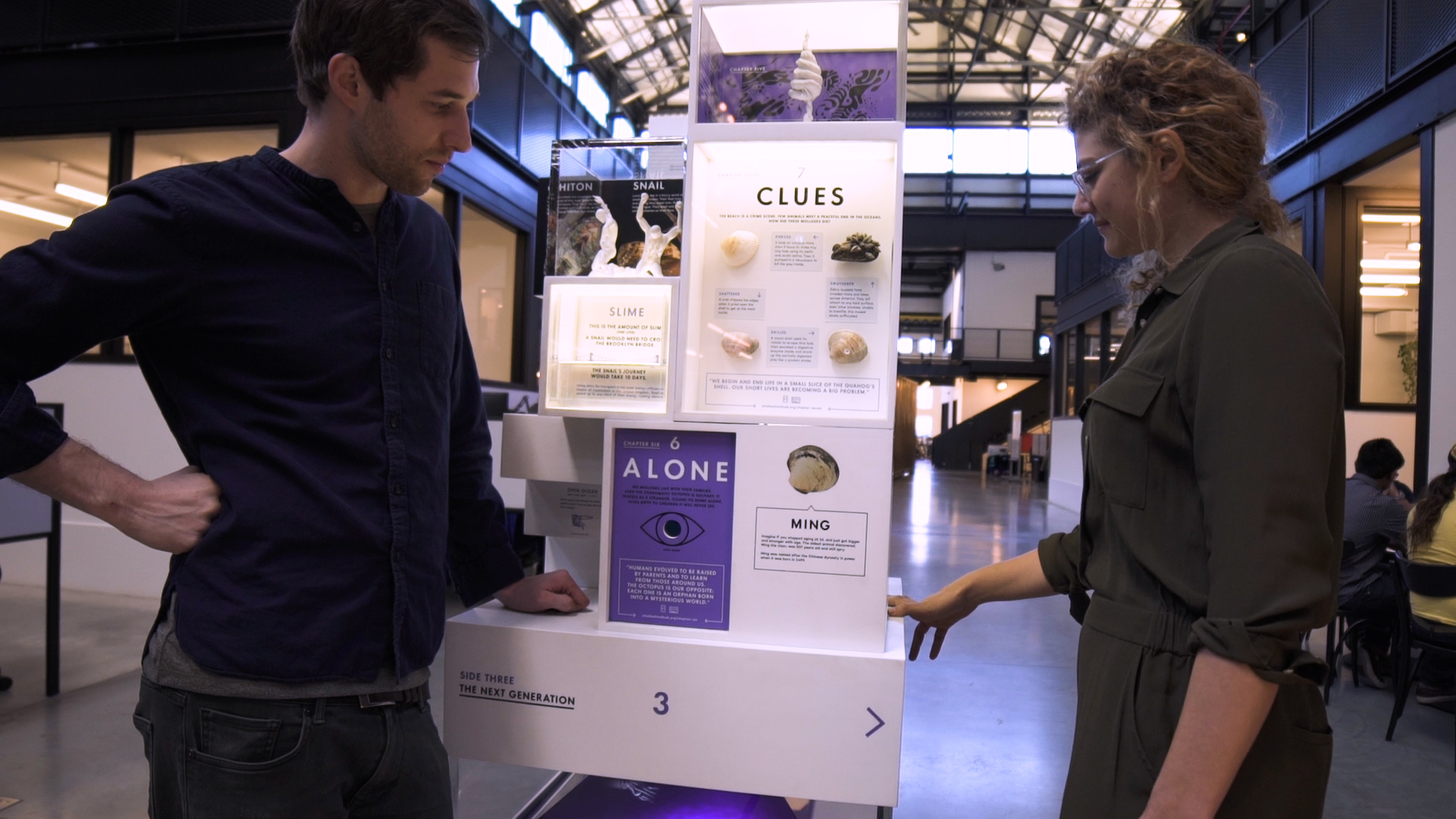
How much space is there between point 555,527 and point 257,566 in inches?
38.9

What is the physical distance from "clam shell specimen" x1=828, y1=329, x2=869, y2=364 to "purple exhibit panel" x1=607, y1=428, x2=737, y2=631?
0.23 metres

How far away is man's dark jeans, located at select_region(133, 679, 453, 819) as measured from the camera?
1014mm

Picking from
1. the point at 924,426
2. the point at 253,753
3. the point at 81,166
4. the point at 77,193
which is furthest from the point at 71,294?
the point at 924,426

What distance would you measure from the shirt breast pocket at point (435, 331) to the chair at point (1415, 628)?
13.4 ft

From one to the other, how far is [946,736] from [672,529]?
2816mm

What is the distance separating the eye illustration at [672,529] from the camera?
1.47 m

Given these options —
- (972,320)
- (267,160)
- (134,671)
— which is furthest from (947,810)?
(972,320)

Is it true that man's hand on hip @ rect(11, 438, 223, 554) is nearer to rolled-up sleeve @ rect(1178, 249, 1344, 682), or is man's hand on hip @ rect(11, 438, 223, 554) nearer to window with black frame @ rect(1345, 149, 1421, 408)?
rolled-up sleeve @ rect(1178, 249, 1344, 682)

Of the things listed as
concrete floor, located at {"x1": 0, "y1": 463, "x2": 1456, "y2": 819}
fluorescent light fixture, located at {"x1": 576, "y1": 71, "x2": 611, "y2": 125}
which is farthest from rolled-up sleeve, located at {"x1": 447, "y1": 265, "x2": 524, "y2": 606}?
fluorescent light fixture, located at {"x1": 576, "y1": 71, "x2": 611, "y2": 125}

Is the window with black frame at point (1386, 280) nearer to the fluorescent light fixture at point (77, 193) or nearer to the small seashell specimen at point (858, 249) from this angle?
the small seashell specimen at point (858, 249)

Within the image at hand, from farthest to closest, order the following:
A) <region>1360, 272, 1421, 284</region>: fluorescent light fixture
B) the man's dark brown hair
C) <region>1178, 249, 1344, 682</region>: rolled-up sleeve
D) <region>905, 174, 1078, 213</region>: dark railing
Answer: <region>905, 174, 1078, 213</region>: dark railing → <region>1360, 272, 1421, 284</region>: fluorescent light fixture → the man's dark brown hair → <region>1178, 249, 1344, 682</region>: rolled-up sleeve

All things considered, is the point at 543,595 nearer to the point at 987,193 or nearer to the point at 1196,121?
the point at 1196,121

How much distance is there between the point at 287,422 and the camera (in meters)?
1.06

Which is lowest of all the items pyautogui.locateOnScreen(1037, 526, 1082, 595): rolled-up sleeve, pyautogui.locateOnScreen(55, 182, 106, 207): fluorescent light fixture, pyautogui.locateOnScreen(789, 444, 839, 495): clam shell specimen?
pyautogui.locateOnScreen(1037, 526, 1082, 595): rolled-up sleeve
